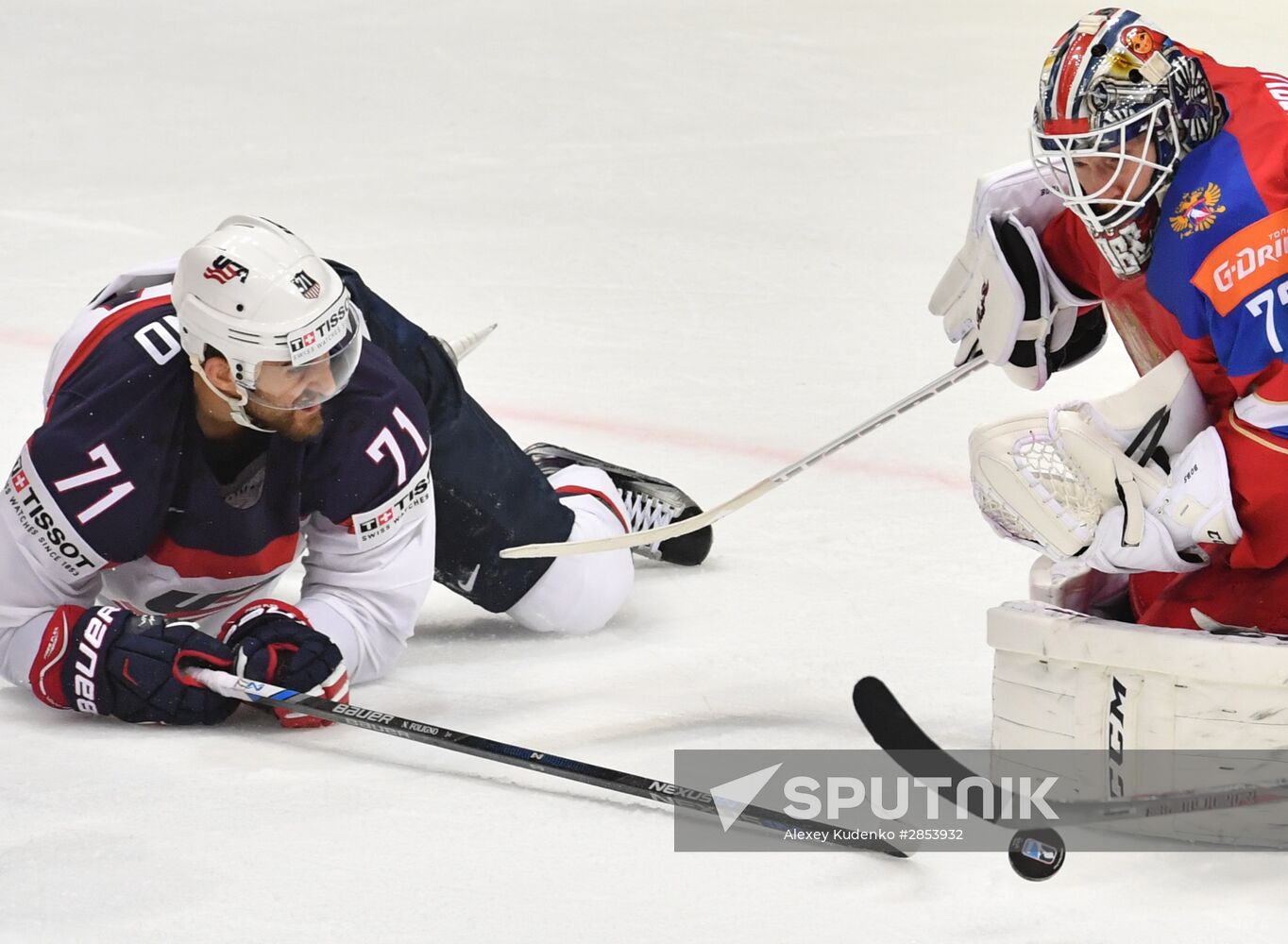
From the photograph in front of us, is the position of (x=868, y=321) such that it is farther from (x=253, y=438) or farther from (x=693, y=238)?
(x=253, y=438)

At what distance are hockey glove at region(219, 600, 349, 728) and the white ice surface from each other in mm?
68

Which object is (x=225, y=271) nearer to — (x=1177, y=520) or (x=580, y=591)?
(x=580, y=591)

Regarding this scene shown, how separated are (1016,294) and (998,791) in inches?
31.0

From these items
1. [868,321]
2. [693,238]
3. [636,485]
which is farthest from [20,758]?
[693,238]

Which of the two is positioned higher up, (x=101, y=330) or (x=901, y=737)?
(x=101, y=330)

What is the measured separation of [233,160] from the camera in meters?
6.02

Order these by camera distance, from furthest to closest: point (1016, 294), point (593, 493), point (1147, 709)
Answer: point (593, 493), point (1016, 294), point (1147, 709)

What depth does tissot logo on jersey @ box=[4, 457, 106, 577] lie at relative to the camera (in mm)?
2400

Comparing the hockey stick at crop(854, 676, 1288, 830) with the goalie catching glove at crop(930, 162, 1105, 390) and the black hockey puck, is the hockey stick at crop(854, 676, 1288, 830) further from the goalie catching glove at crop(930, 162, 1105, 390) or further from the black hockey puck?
the goalie catching glove at crop(930, 162, 1105, 390)

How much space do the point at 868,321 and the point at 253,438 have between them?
2.60 meters

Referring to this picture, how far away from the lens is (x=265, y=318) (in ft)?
7.66

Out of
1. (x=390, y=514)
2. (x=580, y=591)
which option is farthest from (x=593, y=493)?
(x=390, y=514)

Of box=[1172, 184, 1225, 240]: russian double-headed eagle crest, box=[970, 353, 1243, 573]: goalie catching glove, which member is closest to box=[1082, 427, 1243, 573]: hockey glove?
box=[970, 353, 1243, 573]: goalie catching glove

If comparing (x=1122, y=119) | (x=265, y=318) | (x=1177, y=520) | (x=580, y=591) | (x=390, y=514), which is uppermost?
(x=1122, y=119)
